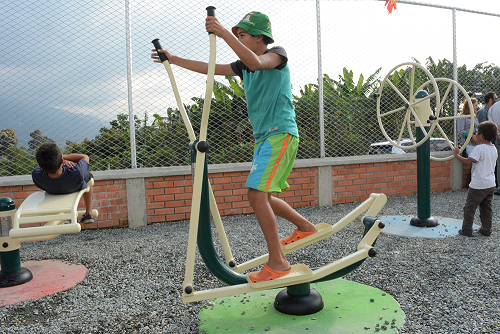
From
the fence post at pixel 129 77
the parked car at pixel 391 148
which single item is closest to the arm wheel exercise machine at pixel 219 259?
the fence post at pixel 129 77

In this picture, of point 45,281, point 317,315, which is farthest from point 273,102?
point 45,281

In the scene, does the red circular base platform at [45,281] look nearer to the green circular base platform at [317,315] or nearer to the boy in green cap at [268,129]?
the green circular base platform at [317,315]

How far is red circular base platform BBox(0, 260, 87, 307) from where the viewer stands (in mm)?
2373

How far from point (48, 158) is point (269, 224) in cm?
194

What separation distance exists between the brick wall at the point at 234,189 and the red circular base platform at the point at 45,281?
3.94 feet

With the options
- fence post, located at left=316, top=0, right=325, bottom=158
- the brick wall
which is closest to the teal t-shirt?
the brick wall

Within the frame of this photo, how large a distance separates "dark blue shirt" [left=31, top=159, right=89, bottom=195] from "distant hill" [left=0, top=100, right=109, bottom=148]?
1354mm

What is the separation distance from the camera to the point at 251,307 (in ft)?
6.77

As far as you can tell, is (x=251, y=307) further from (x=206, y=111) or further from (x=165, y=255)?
(x=165, y=255)

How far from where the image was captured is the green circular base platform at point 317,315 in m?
1.79

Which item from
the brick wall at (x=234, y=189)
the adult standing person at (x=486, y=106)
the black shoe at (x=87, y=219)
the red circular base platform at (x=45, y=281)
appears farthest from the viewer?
the adult standing person at (x=486, y=106)

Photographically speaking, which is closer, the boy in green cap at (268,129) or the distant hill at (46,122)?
the boy in green cap at (268,129)

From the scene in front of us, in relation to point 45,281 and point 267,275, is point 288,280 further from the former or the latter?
point 45,281

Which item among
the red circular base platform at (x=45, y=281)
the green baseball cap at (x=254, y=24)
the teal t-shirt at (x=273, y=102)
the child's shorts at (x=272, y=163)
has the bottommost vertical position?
the red circular base platform at (x=45, y=281)
